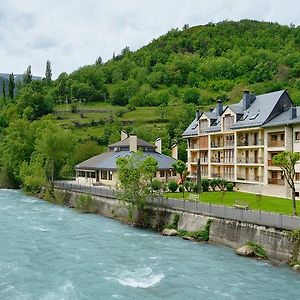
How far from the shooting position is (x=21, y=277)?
2828 centimetres

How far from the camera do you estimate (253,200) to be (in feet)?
162

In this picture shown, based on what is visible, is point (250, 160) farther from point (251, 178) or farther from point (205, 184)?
point (205, 184)

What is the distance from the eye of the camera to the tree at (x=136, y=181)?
45.8m

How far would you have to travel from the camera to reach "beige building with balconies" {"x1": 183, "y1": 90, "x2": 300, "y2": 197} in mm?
52844

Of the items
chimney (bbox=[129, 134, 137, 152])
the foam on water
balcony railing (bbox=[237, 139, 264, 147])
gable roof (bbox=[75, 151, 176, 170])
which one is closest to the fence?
the foam on water

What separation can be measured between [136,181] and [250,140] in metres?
20.3

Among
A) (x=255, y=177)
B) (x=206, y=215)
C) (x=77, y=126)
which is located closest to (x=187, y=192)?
(x=255, y=177)

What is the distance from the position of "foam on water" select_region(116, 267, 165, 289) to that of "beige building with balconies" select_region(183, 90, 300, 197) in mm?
26496

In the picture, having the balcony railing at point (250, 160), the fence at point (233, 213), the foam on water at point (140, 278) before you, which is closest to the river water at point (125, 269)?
the foam on water at point (140, 278)

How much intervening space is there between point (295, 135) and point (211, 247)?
21318 millimetres

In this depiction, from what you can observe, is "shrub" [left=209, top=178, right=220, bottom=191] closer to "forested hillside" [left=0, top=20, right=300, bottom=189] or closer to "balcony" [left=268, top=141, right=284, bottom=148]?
"balcony" [left=268, top=141, right=284, bottom=148]

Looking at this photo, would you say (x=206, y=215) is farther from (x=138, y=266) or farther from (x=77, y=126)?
(x=77, y=126)

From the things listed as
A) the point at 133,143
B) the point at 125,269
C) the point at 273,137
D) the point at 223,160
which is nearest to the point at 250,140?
the point at 273,137

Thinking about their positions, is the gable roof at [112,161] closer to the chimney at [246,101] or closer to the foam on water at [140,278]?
the chimney at [246,101]
